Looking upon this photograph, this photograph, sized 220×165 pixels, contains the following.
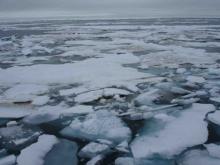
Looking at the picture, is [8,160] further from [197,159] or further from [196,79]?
[196,79]

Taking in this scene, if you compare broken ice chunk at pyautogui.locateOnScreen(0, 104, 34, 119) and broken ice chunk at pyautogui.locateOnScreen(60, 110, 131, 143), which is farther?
broken ice chunk at pyautogui.locateOnScreen(0, 104, 34, 119)

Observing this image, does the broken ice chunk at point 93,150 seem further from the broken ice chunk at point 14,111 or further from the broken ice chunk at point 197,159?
the broken ice chunk at point 14,111

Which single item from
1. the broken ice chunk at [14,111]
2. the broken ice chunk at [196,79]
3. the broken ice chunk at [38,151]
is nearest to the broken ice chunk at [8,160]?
the broken ice chunk at [38,151]

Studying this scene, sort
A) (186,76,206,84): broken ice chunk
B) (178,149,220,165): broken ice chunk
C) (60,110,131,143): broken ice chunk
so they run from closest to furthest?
1. (178,149,220,165): broken ice chunk
2. (60,110,131,143): broken ice chunk
3. (186,76,206,84): broken ice chunk

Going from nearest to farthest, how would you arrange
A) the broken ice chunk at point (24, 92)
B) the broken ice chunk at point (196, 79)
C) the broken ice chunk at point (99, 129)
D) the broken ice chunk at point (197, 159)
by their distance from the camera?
the broken ice chunk at point (197, 159), the broken ice chunk at point (99, 129), the broken ice chunk at point (24, 92), the broken ice chunk at point (196, 79)

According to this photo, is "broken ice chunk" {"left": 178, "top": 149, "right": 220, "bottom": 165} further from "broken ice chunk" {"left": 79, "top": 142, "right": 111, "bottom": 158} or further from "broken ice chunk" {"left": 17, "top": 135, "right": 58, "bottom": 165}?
"broken ice chunk" {"left": 17, "top": 135, "right": 58, "bottom": 165}

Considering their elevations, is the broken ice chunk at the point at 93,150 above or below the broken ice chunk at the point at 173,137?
below

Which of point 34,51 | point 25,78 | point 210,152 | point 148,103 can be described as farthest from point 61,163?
point 34,51

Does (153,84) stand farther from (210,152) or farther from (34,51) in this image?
(34,51)

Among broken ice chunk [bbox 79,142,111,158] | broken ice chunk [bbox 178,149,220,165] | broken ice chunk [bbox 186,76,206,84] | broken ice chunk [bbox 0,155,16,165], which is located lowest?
broken ice chunk [bbox 0,155,16,165]

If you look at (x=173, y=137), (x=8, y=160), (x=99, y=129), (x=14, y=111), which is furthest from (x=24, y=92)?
(x=173, y=137)

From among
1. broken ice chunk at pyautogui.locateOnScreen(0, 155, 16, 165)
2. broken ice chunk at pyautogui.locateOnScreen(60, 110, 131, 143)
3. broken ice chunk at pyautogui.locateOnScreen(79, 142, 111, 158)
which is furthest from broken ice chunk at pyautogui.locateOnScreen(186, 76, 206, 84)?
broken ice chunk at pyautogui.locateOnScreen(0, 155, 16, 165)
